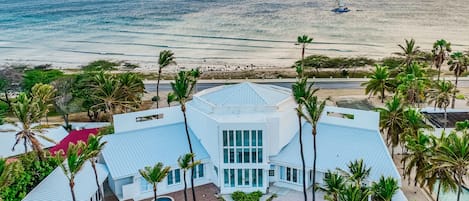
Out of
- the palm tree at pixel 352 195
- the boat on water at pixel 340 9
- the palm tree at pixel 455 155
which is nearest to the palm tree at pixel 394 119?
the palm tree at pixel 455 155

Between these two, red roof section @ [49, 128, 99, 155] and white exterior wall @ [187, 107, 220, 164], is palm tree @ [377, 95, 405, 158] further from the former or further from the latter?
red roof section @ [49, 128, 99, 155]

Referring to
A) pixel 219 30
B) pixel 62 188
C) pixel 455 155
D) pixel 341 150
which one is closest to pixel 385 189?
pixel 455 155

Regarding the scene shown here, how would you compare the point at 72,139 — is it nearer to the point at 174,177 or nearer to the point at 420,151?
the point at 174,177

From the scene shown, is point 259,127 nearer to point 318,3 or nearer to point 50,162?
point 50,162

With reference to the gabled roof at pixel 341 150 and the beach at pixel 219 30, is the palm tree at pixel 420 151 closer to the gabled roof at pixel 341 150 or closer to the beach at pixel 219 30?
the gabled roof at pixel 341 150

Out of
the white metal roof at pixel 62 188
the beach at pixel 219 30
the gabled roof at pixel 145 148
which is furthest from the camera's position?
the beach at pixel 219 30

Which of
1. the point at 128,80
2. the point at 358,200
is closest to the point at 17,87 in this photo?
the point at 128,80
